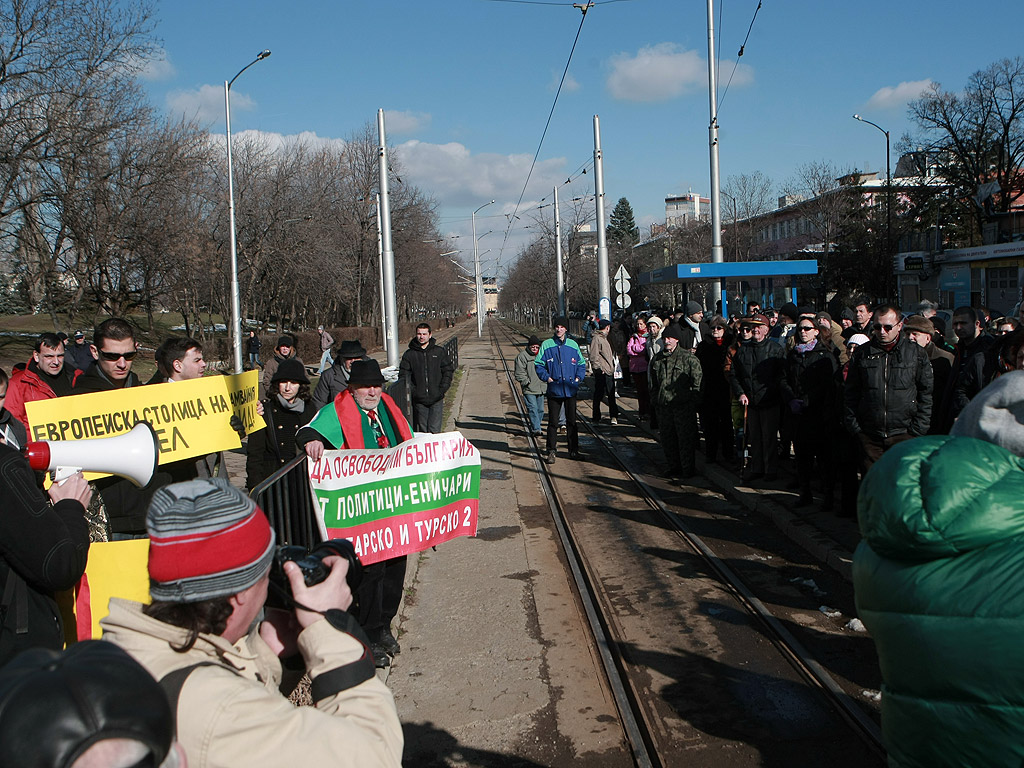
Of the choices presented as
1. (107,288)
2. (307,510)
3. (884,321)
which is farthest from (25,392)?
(107,288)

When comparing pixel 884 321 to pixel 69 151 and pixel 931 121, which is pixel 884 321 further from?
pixel 931 121

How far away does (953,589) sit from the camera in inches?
72.9

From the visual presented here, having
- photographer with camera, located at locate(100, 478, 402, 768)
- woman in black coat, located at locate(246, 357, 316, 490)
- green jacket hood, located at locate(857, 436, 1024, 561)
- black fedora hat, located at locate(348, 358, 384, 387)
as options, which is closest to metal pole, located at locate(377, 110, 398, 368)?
woman in black coat, located at locate(246, 357, 316, 490)

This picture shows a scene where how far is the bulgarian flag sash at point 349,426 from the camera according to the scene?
17.5 ft

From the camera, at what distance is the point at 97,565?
3.63 meters

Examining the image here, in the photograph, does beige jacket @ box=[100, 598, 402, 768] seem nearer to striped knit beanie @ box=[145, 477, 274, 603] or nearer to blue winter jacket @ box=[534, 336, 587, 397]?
striped knit beanie @ box=[145, 477, 274, 603]

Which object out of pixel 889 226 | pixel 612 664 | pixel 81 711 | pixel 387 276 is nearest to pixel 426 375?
pixel 387 276

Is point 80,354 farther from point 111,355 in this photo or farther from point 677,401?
point 111,355

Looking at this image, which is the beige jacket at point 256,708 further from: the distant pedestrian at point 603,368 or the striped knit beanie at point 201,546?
the distant pedestrian at point 603,368

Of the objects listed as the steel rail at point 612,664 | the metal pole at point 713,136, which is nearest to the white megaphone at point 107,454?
the steel rail at point 612,664

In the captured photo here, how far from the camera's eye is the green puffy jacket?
1.82 metres

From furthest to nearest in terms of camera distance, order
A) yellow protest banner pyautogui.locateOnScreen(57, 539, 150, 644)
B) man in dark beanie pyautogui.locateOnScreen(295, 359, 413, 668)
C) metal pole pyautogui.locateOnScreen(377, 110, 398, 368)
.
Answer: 1. metal pole pyautogui.locateOnScreen(377, 110, 398, 368)
2. man in dark beanie pyautogui.locateOnScreen(295, 359, 413, 668)
3. yellow protest banner pyautogui.locateOnScreen(57, 539, 150, 644)

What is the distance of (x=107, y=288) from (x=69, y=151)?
7.25 metres

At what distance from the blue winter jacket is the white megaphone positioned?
8.29 m
